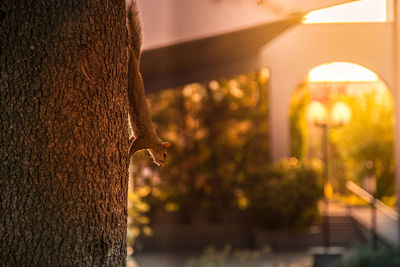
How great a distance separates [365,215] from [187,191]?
14.4 feet

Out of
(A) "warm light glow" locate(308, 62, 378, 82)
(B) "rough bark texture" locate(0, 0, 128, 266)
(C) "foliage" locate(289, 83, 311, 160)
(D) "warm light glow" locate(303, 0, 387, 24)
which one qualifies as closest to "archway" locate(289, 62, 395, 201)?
(C) "foliage" locate(289, 83, 311, 160)

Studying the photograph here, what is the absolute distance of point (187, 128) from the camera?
14398mm

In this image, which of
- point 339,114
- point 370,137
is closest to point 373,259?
point 339,114

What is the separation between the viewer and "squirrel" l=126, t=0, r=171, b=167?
226cm

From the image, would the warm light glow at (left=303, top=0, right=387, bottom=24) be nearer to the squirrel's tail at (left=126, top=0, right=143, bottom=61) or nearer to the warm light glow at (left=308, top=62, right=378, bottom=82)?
the warm light glow at (left=308, top=62, right=378, bottom=82)

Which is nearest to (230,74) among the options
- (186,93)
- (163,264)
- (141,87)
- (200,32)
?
(186,93)

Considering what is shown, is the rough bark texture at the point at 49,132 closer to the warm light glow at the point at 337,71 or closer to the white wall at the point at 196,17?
the white wall at the point at 196,17

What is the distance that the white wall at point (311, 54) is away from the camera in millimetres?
12664

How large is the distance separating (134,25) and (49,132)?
0.59 meters

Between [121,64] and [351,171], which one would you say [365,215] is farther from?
[121,64]

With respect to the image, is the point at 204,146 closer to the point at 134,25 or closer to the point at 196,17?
the point at 196,17

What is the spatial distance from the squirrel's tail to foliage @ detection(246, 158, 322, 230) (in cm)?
1064

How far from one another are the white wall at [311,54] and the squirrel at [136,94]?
10816 mm

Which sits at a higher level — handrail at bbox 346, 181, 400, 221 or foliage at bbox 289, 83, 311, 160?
foliage at bbox 289, 83, 311, 160
